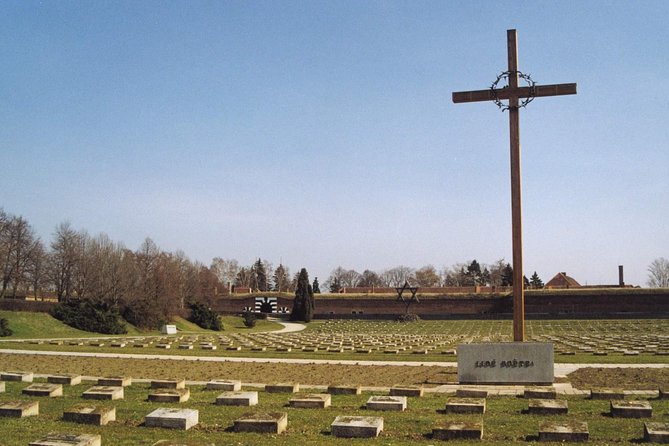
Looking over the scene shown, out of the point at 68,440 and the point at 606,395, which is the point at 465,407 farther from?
the point at 68,440

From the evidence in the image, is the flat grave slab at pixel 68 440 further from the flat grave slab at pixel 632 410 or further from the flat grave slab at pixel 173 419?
the flat grave slab at pixel 632 410

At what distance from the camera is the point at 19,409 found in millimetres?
8875

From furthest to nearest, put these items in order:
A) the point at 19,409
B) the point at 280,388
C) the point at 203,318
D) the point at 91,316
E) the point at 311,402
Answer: the point at 203,318 → the point at 91,316 → the point at 280,388 → the point at 311,402 → the point at 19,409

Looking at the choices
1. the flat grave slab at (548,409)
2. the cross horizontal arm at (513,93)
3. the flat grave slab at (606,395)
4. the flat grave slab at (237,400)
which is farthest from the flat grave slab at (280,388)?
the cross horizontal arm at (513,93)

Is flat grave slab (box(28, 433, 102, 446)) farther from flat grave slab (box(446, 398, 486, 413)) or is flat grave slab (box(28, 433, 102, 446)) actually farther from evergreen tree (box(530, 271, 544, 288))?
evergreen tree (box(530, 271, 544, 288))

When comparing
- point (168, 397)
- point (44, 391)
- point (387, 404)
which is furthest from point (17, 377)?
point (387, 404)

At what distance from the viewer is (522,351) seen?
13.6 meters

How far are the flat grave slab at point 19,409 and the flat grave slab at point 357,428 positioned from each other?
4.30 metres

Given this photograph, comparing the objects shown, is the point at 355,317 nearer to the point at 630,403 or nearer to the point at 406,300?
the point at 406,300

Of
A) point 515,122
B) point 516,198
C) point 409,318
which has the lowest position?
point 409,318

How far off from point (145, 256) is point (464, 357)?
155 ft

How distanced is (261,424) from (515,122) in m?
9.15

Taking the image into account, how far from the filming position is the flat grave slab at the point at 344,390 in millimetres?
11483

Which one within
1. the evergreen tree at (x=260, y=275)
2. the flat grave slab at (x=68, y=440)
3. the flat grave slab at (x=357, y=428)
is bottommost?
the flat grave slab at (x=357, y=428)
